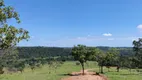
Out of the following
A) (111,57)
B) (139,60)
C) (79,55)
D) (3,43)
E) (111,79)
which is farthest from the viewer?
(139,60)

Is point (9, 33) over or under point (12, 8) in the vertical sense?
under

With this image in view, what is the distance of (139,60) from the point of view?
243 ft

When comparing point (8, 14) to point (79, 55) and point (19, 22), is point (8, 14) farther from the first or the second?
point (79, 55)

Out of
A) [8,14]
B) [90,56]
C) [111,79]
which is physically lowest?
[111,79]

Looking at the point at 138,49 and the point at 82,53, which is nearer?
the point at 82,53

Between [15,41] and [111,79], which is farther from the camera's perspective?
[111,79]

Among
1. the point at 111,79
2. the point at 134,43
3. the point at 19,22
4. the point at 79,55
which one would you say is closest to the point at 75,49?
the point at 79,55

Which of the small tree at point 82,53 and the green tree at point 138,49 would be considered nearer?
the small tree at point 82,53

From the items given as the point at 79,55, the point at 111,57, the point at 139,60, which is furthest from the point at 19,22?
the point at 139,60

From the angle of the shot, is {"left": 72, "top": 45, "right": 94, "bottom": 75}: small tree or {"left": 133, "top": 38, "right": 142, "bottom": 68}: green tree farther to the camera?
{"left": 133, "top": 38, "right": 142, "bottom": 68}: green tree

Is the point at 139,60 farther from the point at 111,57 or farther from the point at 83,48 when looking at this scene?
the point at 83,48

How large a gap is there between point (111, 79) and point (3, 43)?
29853 mm

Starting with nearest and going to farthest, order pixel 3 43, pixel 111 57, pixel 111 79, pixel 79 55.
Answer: pixel 3 43 → pixel 111 79 → pixel 79 55 → pixel 111 57

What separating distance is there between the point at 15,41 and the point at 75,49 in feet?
129
